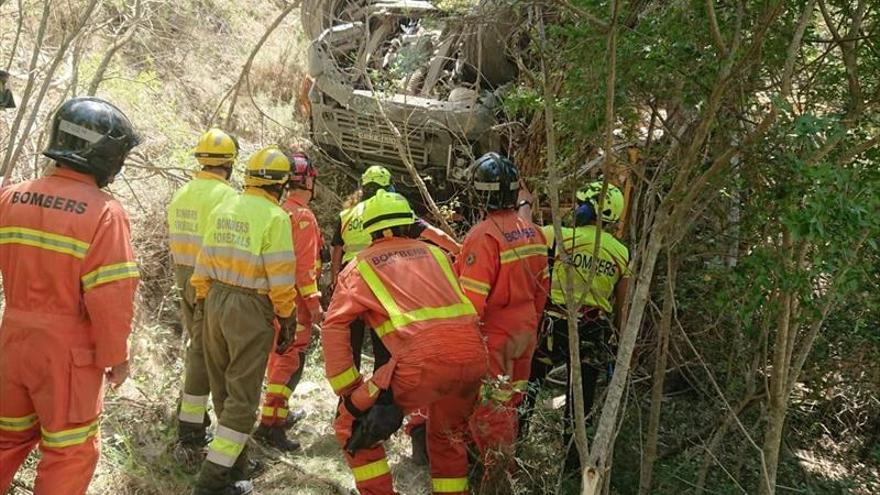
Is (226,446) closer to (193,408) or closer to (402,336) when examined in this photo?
(193,408)

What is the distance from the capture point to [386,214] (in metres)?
3.67

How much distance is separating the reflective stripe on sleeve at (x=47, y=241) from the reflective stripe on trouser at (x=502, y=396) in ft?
5.81

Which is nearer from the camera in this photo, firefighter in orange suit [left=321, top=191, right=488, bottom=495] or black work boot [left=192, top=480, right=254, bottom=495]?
firefighter in orange suit [left=321, top=191, right=488, bottom=495]

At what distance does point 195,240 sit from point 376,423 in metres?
1.86

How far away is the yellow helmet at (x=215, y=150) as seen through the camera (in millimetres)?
4551

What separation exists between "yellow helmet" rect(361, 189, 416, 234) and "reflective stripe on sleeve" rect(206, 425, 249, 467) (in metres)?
1.28

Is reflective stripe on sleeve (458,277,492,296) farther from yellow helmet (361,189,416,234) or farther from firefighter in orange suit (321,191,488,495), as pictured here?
yellow helmet (361,189,416,234)

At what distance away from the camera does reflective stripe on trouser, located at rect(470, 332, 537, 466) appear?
11.3 feet

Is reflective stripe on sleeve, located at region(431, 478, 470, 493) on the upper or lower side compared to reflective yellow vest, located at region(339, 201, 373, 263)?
lower

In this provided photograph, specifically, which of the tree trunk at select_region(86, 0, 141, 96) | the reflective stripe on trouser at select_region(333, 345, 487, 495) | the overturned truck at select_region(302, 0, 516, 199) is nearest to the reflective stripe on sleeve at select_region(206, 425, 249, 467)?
the reflective stripe on trouser at select_region(333, 345, 487, 495)

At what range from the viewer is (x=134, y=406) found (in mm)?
4605

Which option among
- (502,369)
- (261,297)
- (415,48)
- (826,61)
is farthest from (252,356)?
(415,48)

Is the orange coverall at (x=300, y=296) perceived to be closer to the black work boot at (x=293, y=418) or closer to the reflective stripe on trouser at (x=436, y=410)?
the black work boot at (x=293, y=418)

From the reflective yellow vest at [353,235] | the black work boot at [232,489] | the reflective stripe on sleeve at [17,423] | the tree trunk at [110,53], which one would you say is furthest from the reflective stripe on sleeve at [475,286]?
the tree trunk at [110,53]
